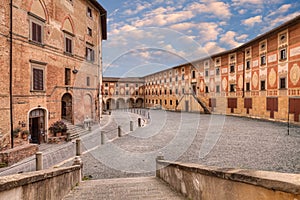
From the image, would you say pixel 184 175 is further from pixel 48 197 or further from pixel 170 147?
pixel 170 147

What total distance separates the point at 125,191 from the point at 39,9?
1310 centimetres

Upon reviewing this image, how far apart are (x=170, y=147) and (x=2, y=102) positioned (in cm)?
971

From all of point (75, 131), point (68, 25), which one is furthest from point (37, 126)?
point (68, 25)

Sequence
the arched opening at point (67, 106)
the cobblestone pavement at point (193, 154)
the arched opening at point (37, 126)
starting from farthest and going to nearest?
the arched opening at point (67, 106) → the arched opening at point (37, 126) → the cobblestone pavement at point (193, 154)

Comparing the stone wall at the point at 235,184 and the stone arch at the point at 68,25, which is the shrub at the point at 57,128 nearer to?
Result: the stone arch at the point at 68,25

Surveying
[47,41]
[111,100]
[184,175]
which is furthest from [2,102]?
[111,100]

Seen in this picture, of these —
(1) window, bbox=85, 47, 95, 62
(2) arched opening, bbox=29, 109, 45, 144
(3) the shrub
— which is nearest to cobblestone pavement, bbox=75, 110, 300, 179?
(3) the shrub

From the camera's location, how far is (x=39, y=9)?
39.7 ft

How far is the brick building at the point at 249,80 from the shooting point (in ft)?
57.6

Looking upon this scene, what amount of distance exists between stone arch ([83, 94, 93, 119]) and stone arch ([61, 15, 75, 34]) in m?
6.22

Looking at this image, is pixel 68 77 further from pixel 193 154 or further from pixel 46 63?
pixel 193 154

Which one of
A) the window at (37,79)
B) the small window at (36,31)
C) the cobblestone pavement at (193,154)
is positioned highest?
the small window at (36,31)

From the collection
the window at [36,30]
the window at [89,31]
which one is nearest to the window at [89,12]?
the window at [89,31]

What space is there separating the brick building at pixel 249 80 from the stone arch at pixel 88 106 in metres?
18.3
